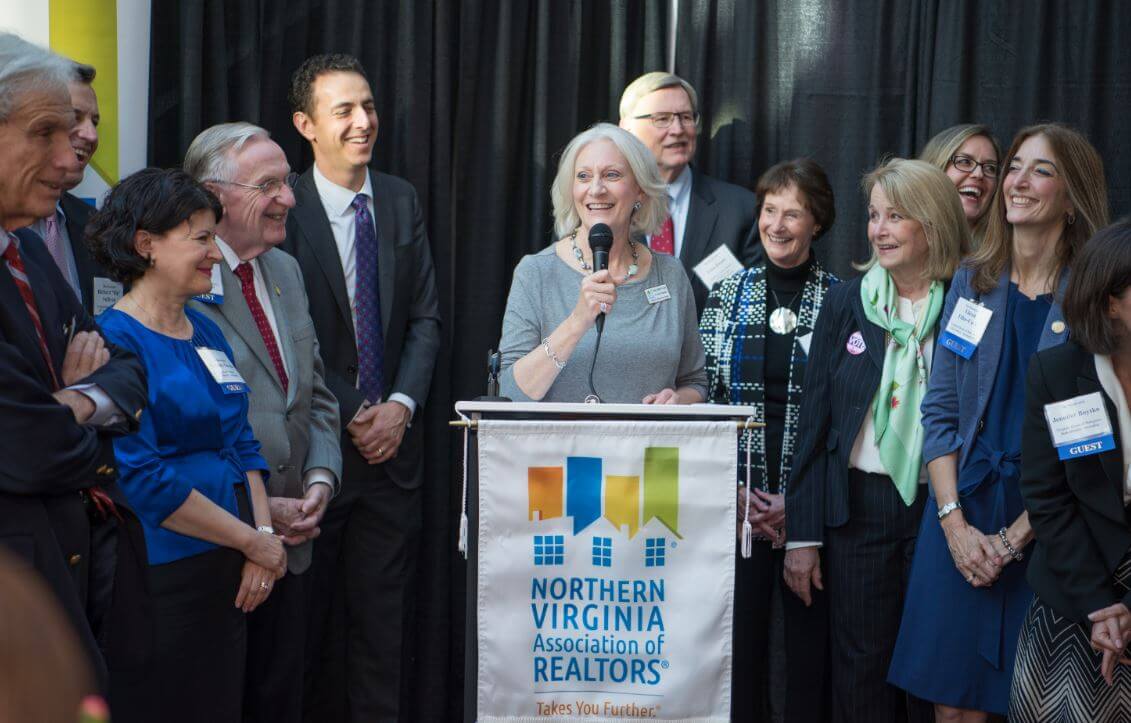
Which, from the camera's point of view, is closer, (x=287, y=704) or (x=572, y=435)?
(x=572, y=435)

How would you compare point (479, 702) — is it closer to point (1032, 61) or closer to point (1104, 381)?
point (1104, 381)

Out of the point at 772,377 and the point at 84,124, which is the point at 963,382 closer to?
the point at 772,377

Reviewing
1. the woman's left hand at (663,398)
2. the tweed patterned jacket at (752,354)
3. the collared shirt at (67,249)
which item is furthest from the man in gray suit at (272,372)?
the tweed patterned jacket at (752,354)

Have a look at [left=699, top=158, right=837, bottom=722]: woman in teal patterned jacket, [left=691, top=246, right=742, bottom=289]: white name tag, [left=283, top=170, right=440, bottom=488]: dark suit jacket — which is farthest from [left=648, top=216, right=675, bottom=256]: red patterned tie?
[left=283, top=170, right=440, bottom=488]: dark suit jacket

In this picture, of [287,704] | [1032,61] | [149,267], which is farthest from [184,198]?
[1032,61]

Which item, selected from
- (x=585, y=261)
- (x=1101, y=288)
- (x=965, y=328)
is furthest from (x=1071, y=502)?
(x=585, y=261)

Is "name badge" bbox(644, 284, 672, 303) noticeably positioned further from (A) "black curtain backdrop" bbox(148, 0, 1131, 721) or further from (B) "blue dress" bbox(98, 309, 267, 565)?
(A) "black curtain backdrop" bbox(148, 0, 1131, 721)

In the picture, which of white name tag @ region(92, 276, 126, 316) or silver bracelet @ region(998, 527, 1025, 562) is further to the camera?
white name tag @ region(92, 276, 126, 316)

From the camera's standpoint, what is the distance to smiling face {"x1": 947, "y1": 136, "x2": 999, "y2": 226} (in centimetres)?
398

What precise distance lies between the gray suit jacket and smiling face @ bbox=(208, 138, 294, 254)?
0.11 meters

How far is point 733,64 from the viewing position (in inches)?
181

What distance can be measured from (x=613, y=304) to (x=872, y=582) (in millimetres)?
1168

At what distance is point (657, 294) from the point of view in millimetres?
3227

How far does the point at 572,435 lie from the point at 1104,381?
4.09 ft
